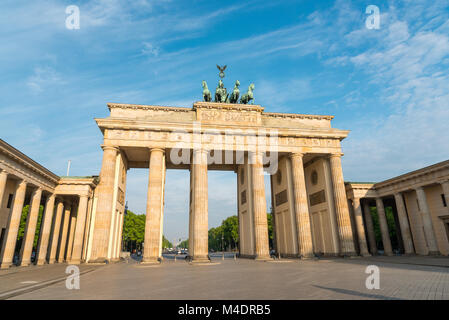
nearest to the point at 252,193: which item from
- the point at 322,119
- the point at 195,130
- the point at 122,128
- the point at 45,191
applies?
the point at 195,130

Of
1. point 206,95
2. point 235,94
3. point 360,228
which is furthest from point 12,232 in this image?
point 360,228

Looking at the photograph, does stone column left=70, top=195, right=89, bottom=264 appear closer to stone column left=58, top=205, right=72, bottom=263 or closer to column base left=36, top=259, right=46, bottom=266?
column base left=36, top=259, right=46, bottom=266

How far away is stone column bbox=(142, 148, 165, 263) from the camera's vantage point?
27047 mm

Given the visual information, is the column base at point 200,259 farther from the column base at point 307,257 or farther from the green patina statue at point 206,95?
the green patina statue at point 206,95

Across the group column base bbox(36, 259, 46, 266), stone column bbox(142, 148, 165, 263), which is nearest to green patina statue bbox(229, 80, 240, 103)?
stone column bbox(142, 148, 165, 263)

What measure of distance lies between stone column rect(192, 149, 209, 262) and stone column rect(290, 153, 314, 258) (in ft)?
36.6

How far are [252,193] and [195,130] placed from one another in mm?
10612

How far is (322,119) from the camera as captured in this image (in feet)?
120

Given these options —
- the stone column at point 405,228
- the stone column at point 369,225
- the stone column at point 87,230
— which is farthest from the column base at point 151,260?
the stone column at point 405,228

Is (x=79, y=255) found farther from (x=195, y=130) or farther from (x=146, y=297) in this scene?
(x=146, y=297)

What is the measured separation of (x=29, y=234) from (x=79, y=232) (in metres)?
4.42

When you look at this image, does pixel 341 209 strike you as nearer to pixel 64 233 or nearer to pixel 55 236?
pixel 55 236

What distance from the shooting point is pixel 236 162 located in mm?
37781
